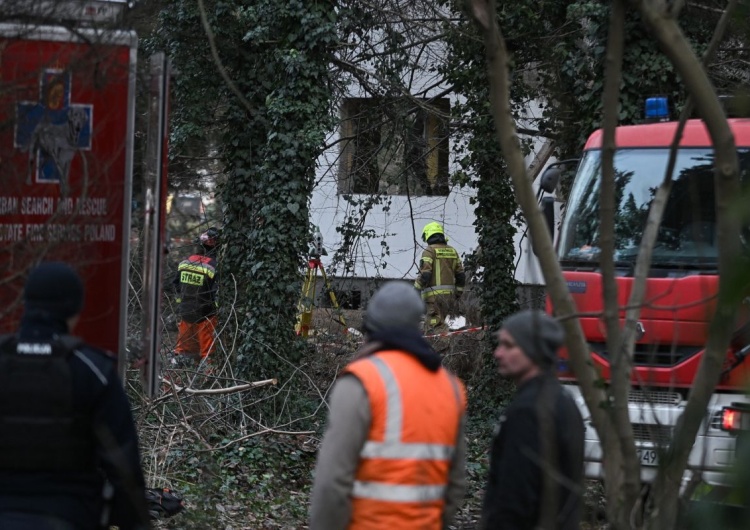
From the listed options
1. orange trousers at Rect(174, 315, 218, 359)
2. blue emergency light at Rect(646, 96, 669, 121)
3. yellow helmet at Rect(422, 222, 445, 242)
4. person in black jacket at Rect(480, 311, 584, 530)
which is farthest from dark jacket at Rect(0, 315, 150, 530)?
yellow helmet at Rect(422, 222, 445, 242)

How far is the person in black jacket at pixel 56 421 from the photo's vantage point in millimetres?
3455

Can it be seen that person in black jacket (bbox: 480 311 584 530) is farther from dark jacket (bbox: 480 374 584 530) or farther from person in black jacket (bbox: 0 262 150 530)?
person in black jacket (bbox: 0 262 150 530)

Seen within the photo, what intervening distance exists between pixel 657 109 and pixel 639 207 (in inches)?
47.6

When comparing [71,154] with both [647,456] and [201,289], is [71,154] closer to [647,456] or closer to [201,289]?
[647,456]

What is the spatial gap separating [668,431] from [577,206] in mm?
6105

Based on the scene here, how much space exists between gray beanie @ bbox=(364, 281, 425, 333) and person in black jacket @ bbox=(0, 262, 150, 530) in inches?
35.3

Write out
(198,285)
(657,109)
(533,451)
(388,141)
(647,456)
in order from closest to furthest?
(647,456) < (533,451) < (657,109) < (198,285) < (388,141)

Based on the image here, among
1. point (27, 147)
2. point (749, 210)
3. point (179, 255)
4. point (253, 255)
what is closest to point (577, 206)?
point (253, 255)

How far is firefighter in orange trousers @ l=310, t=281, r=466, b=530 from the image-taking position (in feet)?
10.9

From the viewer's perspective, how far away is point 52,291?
3568 mm

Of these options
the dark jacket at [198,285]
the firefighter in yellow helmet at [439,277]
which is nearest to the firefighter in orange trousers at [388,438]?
the dark jacket at [198,285]

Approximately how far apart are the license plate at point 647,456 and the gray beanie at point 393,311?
859 mm

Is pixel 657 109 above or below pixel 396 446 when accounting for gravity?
above

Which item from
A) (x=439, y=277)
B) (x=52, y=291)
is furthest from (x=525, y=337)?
(x=439, y=277)
